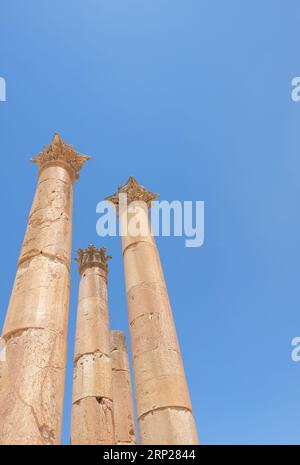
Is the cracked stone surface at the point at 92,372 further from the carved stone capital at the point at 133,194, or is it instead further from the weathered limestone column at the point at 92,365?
the carved stone capital at the point at 133,194

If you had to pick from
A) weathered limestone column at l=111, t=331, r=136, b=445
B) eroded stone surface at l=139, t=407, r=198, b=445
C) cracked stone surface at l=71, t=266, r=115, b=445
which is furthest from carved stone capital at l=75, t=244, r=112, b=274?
eroded stone surface at l=139, t=407, r=198, b=445

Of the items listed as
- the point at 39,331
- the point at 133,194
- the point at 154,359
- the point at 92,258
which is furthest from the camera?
the point at 92,258

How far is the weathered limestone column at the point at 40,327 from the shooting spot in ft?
26.1

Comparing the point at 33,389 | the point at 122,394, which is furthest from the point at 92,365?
the point at 33,389

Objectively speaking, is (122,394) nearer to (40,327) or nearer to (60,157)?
(60,157)

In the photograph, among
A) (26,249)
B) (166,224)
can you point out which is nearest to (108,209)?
(166,224)

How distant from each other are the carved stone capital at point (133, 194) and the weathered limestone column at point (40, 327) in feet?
16.1

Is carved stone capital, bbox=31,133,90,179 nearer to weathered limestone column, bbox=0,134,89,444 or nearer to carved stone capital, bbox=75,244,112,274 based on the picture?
weathered limestone column, bbox=0,134,89,444

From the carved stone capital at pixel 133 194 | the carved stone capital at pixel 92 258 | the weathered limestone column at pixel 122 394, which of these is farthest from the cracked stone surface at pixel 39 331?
the weathered limestone column at pixel 122 394

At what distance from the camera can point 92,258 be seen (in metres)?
23.7

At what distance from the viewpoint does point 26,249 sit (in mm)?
12086

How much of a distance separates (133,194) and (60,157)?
4.51 meters
